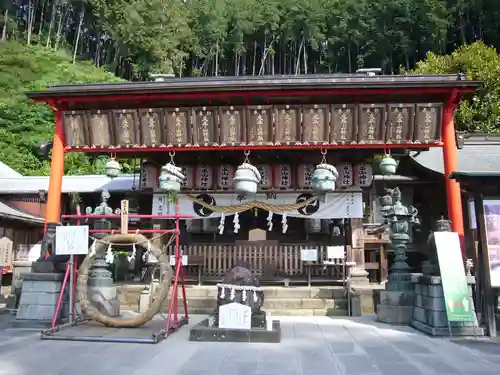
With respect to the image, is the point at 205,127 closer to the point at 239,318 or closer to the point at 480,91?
the point at 239,318

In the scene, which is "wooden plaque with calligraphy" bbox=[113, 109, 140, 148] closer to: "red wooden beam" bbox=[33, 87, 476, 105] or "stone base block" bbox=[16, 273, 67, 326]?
"red wooden beam" bbox=[33, 87, 476, 105]

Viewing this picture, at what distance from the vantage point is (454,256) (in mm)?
9188

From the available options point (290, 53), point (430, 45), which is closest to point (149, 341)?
point (430, 45)

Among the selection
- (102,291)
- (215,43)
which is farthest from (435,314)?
(215,43)

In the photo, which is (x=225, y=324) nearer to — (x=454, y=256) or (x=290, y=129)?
(x=454, y=256)

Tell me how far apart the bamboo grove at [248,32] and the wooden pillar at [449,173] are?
33384 mm

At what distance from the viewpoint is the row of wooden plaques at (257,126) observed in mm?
12203

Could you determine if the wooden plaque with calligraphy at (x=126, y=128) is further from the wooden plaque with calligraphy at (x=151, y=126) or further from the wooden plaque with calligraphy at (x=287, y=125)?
the wooden plaque with calligraphy at (x=287, y=125)

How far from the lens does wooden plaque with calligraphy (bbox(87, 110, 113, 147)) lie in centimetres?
1270

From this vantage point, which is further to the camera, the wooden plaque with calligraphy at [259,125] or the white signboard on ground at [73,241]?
the wooden plaque with calligraphy at [259,125]

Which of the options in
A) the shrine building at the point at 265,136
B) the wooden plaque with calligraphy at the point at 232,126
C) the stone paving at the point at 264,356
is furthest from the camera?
the wooden plaque with calligraphy at the point at 232,126

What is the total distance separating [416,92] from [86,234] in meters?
9.48

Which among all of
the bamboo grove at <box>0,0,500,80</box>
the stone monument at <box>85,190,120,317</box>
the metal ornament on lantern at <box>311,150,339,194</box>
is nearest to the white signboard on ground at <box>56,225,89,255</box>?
the stone monument at <box>85,190,120,317</box>

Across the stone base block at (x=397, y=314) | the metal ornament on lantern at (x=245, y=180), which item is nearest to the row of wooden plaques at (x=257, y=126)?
the metal ornament on lantern at (x=245, y=180)
